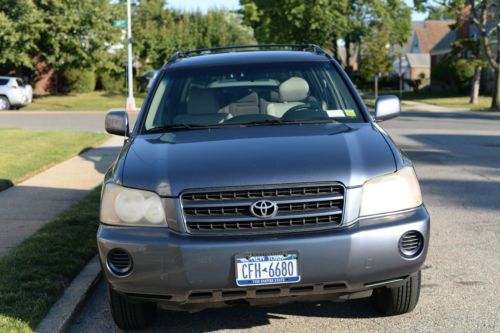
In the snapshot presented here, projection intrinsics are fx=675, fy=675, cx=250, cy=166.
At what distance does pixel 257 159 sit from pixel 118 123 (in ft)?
6.06

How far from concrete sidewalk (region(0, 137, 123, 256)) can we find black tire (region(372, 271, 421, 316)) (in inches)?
→ 137

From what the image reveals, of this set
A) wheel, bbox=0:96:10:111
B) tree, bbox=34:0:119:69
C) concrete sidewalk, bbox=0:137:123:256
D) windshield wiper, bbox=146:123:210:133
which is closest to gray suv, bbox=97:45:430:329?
windshield wiper, bbox=146:123:210:133

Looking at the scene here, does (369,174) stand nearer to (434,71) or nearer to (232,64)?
(232,64)

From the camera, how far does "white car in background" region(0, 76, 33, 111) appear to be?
31752 mm

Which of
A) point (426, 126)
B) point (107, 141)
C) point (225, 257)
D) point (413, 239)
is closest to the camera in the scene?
point (225, 257)

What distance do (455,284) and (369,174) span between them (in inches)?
71.4

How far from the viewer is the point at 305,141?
423 cm

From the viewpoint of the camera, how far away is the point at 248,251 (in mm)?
3627

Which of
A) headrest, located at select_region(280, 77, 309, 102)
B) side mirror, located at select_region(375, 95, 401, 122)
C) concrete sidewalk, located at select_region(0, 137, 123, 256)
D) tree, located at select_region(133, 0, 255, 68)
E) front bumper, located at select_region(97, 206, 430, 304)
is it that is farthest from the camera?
tree, located at select_region(133, 0, 255, 68)

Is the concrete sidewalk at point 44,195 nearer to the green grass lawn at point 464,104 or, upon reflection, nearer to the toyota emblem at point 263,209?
the toyota emblem at point 263,209

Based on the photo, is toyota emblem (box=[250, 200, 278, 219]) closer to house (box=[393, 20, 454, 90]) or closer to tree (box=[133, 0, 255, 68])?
tree (box=[133, 0, 255, 68])

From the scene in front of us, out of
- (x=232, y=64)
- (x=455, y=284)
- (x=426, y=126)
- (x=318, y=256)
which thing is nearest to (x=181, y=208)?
(x=318, y=256)

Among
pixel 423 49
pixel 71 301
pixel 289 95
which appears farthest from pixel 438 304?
pixel 423 49

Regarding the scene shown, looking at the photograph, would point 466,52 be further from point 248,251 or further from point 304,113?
point 248,251
